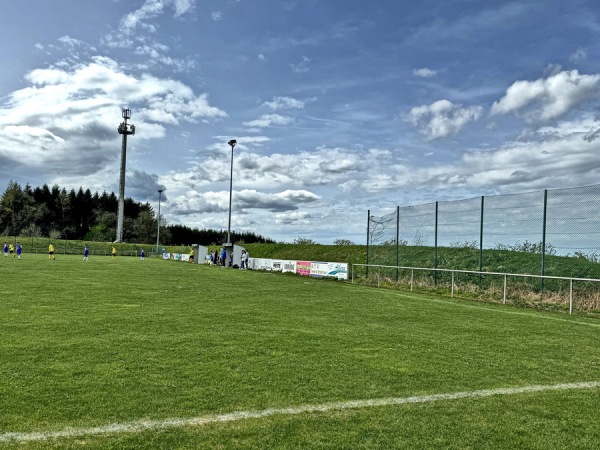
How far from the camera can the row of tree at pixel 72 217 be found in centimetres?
11462

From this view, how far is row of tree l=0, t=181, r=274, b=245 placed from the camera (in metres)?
115

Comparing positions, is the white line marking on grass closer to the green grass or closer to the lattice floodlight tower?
the green grass

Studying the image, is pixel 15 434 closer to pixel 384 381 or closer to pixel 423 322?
pixel 384 381

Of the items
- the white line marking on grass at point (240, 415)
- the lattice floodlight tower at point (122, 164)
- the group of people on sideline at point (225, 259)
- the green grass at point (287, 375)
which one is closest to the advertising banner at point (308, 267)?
the group of people on sideline at point (225, 259)

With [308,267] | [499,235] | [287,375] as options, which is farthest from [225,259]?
[287,375]

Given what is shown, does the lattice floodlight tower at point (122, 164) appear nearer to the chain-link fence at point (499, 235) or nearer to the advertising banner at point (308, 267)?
the advertising banner at point (308, 267)

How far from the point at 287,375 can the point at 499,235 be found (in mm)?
16063

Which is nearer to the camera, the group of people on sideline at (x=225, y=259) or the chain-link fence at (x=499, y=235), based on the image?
the chain-link fence at (x=499, y=235)

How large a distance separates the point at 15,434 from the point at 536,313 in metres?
13.4

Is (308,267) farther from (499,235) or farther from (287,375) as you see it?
(287,375)

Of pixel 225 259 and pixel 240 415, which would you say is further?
pixel 225 259

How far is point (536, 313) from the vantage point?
13.8 meters

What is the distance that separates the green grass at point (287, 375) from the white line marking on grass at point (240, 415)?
0.09 meters

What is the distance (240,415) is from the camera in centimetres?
427
